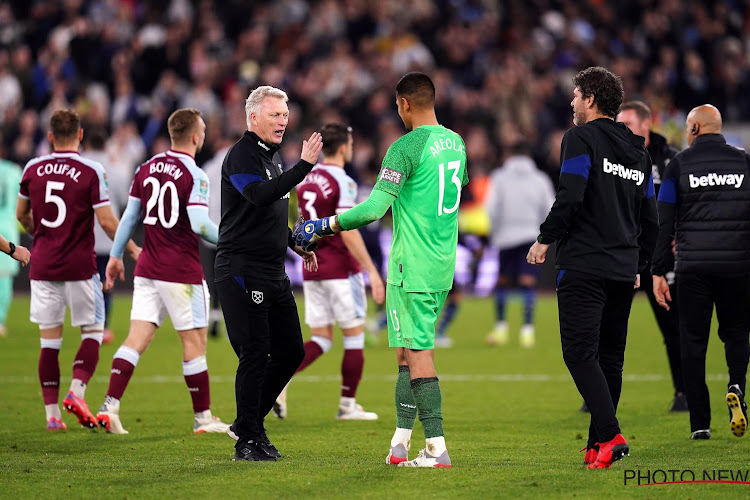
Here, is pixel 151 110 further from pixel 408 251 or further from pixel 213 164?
pixel 408 251

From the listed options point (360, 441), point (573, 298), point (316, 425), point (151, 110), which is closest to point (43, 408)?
point (316, 425)

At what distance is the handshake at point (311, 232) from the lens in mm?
7055

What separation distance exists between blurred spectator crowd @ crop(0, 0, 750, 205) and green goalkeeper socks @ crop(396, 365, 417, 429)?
50.0 feet

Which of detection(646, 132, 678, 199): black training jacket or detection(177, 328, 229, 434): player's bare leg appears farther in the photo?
detection(646, 132, 678, 199): black training jacket

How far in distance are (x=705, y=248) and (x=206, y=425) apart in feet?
13.4

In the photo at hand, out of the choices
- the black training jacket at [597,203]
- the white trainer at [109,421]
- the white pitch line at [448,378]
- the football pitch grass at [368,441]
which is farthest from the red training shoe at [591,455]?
the white pitch line at [448,378]

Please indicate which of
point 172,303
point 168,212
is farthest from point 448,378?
point 168,212

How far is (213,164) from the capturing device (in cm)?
1538

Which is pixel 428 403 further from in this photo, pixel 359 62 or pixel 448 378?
pixel 359 62

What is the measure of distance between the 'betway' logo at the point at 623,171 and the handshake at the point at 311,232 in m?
1.70

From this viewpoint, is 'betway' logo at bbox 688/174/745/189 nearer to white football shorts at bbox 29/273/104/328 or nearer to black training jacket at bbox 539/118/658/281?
black training jacket at bbox 539/118/658/281

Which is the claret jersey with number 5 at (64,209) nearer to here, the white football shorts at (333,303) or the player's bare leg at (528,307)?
the white football shorts at (333,303)

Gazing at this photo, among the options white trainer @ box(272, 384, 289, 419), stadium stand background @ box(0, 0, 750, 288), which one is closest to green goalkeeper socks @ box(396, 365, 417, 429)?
white trainer @ box(272, 384, 289, 419)

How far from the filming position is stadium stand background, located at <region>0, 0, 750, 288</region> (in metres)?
24.2
